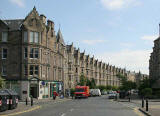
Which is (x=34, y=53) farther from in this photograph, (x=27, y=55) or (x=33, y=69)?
(x=33, y=69)

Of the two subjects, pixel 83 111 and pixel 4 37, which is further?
pixel 4 37

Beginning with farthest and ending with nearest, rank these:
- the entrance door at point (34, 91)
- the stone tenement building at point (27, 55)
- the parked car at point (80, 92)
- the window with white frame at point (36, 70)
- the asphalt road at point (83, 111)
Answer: the parked car at point (80, 92) → the window with white frame at point (36, 70) → the entrance door at point (34, 91) → the stone tenement building at point (27, 55) → the asphalt road at point (83, 111)

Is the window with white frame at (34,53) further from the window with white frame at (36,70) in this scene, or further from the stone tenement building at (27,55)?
the window with white frame at (36,70)

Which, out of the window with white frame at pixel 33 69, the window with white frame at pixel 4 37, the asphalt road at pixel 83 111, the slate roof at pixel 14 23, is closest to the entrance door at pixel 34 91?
the window with white frame at pixel 33 69

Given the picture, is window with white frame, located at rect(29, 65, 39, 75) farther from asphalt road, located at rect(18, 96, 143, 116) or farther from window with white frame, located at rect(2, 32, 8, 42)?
asphalt road, located at rect(18, 96, 143, 116)

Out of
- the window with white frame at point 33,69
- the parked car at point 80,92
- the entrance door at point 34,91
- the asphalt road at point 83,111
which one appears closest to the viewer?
the asphalt road at point 83,111

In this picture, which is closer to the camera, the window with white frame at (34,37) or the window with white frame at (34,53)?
the window with white frame at (34,53)

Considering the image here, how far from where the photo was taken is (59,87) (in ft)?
225

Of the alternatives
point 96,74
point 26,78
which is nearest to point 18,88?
point 26,78

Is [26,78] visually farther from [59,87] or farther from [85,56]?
[85,56]

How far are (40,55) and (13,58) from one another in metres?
4.91

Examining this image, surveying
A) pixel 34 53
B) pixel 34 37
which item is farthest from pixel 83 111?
pixel 34 37

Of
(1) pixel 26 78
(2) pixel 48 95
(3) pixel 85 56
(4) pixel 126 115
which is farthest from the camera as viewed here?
(3) pixel 85 56

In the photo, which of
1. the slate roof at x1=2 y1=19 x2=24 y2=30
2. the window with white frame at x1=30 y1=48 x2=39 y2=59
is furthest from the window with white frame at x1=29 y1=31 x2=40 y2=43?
the slate roof at x1=2 y1=19 x2=24 y2=30
